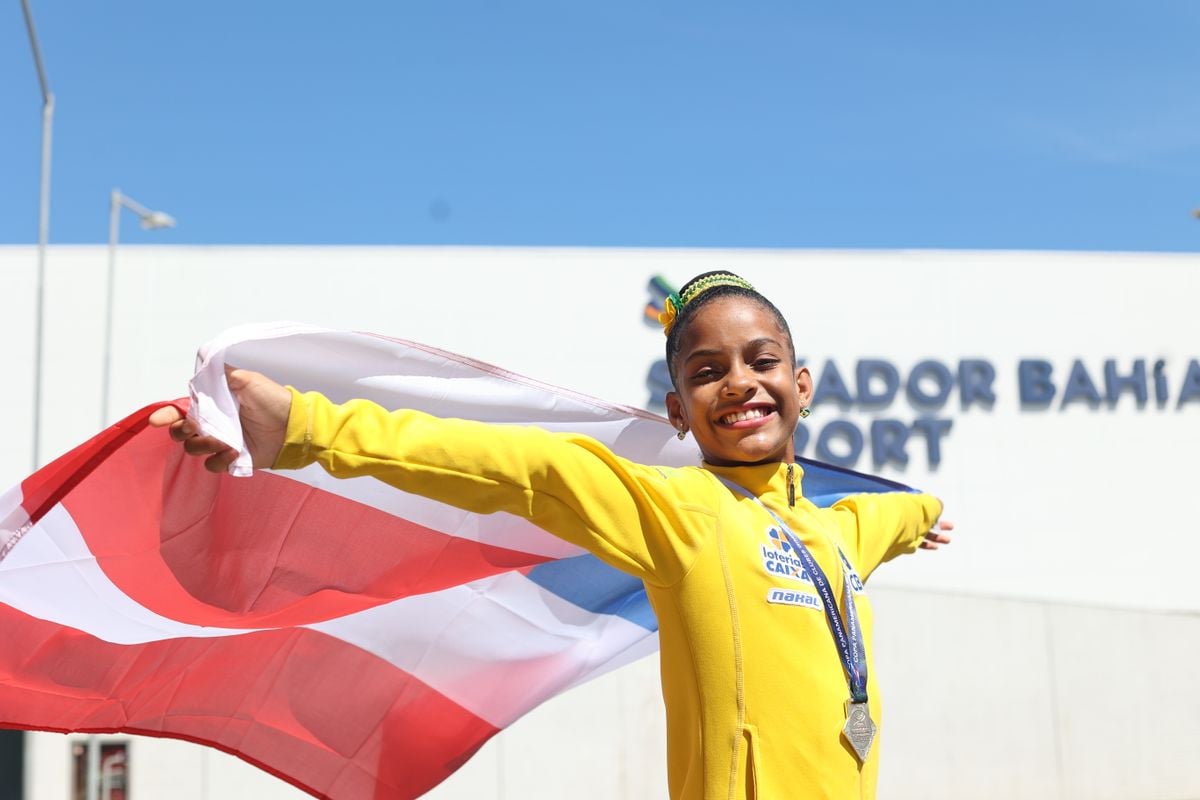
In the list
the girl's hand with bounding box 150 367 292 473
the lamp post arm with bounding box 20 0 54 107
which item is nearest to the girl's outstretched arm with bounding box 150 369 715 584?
the girl's hand with bounding box 150 367 292 473

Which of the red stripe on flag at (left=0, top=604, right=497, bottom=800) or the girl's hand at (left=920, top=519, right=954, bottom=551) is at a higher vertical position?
the girl's hand at (left=920, top=519, right=954, bottom=551)

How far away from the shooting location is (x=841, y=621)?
2.70 meters

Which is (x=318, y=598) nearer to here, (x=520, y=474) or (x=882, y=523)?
(x=520, y=474)

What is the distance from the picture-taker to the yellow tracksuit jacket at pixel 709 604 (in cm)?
235

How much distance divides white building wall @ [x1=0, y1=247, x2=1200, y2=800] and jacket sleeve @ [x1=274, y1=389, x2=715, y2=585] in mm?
13452

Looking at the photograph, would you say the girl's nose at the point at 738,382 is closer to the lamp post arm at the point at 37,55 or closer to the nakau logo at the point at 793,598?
the nakau logo at the point at 793,598

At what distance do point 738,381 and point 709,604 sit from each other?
1.62 feet

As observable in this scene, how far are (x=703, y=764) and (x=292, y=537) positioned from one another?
151 centimetres

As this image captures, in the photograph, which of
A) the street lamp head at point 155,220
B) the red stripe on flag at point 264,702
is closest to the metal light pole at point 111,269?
the street lamp head at point 155,220

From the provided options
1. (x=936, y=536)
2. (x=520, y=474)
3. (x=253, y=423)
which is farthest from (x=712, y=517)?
(x=936, y=536)

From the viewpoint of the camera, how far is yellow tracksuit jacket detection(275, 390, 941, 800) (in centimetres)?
235

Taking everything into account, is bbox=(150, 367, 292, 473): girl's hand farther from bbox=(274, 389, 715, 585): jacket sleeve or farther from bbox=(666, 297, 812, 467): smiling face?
bbox=(666, 297, 812, 467): smiling face

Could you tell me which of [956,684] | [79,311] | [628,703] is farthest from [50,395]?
[956,684]

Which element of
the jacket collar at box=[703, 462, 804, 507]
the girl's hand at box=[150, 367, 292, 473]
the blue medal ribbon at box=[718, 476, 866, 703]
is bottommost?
the blue medal ribbon at box=[718, 476, 866, 703]
